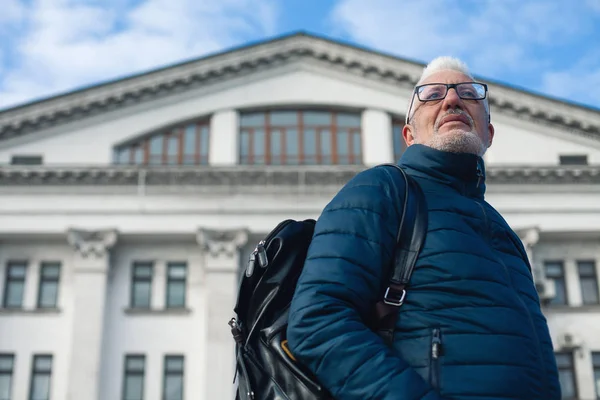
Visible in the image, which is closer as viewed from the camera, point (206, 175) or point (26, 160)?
point (206, 175)

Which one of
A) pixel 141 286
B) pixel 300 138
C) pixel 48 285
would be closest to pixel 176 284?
pixel 141 286

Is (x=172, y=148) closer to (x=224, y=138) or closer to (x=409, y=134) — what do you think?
(x=224, y=138)

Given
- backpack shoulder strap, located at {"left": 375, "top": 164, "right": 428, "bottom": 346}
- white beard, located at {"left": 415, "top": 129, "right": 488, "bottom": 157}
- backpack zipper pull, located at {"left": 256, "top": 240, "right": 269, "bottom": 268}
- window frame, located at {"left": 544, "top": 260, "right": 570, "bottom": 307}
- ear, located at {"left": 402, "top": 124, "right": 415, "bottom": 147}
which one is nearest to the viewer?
backpack shoulder strap, located at {"left": 375, "top": 164, "right": 428, "bottom": 346}

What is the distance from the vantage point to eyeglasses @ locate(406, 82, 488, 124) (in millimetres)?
3080

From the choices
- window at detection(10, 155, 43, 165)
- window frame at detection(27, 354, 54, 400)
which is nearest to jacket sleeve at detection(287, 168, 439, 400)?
window frame at detection(27, 354, 54, 400)

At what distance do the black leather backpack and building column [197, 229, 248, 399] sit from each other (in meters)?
21.3

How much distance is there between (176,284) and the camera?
2717cm

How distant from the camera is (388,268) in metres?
2.66

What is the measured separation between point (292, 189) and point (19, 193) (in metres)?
8.54

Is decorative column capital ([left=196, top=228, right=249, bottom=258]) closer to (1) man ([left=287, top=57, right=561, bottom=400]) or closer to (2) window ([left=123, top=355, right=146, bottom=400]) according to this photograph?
(2) window ([left=123, top=355, right=146, bottom=400])

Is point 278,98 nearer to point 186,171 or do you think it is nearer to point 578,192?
point 186,171

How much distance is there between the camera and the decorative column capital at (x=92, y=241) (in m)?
26.7

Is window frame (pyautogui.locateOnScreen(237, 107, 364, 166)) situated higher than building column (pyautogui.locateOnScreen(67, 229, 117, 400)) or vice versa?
window frame (pyautogui.locateOnScreen(237, 107, 364, 166))

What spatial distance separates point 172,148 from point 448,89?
85.0 ft
